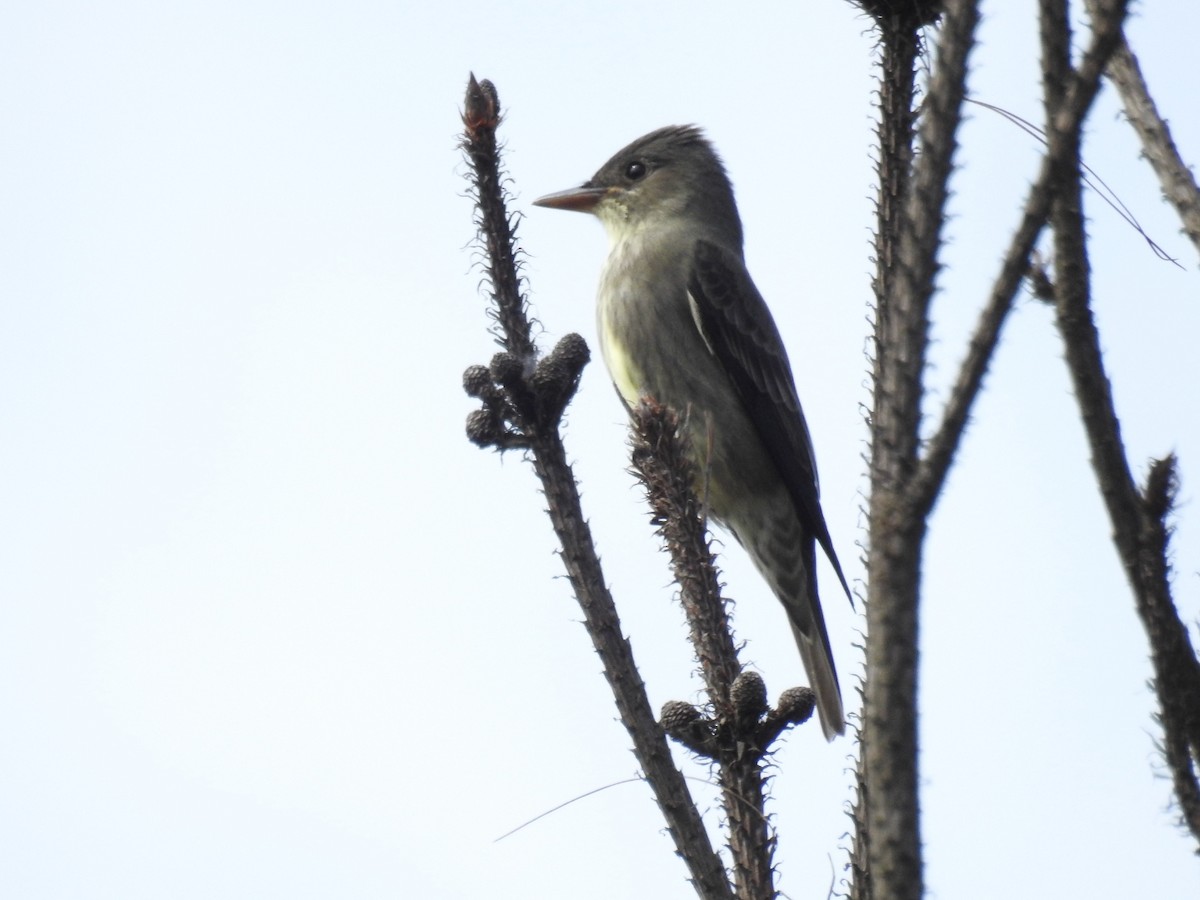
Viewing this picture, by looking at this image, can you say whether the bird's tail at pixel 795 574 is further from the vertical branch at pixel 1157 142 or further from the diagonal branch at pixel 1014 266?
the diagonal branch at pixel 1014 266

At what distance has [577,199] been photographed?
25.4 feet

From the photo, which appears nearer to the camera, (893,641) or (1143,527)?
(893,641)

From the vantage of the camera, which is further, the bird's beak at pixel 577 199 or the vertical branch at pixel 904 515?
the bird's beak at pixel 577 199

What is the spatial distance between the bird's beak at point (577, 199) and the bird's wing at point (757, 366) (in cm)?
74

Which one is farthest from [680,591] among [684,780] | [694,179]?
[694,179]

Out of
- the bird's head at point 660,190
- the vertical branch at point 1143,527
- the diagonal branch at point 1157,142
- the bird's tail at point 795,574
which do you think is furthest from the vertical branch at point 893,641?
the bird's head at point 660,190

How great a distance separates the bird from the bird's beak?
14.2 inches

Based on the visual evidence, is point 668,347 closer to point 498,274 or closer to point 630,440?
point 630,440

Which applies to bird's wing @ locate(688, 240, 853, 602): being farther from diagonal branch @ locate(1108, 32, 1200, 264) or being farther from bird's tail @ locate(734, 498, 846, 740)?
diagonal branch @ locate(1108, 32, 1200, 264)

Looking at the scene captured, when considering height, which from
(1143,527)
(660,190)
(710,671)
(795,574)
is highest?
(660,190)

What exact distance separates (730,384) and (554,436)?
402cm

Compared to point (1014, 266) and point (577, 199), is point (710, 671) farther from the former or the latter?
point (577, 199)

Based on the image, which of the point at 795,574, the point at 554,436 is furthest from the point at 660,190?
the point at 554,436

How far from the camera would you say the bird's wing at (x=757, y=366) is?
276 inches
